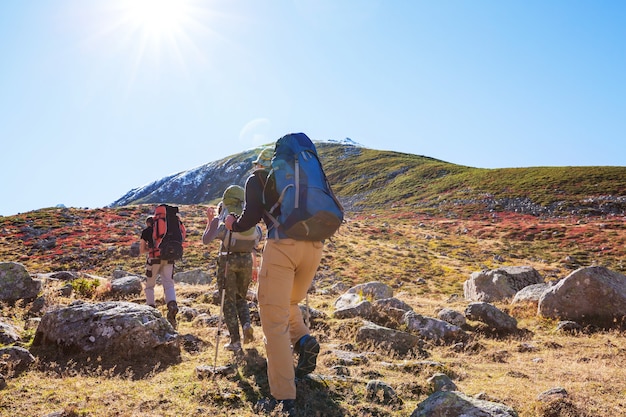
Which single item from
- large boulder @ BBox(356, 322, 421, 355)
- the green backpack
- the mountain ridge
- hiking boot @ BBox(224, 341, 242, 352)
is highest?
the mountain ridge

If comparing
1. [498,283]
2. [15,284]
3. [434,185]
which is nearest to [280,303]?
[15,284]

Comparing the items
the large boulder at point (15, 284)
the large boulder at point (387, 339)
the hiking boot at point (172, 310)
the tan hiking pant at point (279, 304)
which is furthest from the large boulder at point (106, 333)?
the large boulder at point (15, 284)

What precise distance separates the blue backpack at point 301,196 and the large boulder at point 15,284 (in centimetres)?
781

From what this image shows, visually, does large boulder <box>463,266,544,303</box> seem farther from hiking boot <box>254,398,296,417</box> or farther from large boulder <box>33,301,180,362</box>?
hiking boot <box>254,398,296,417</box>

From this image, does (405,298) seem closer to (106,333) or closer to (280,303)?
(106,333)

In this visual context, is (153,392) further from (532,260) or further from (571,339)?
(532,260)

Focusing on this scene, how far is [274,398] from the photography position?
439 centimetres

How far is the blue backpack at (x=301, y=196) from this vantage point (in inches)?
157

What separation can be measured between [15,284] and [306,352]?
25.4 feet

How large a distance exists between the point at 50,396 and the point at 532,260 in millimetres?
33910

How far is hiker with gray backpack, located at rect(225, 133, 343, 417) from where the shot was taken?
4.02m

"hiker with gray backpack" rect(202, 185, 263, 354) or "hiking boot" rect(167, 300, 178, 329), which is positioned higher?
"hiker with gray backpack" rect(202, 185, 263, 354)

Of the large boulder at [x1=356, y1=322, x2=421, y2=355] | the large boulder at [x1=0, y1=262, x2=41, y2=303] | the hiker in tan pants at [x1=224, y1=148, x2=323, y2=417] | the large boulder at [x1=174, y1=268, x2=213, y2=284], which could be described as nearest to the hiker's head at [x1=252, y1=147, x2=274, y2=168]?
the hiker in tan pants at [x1=224, y1=148, x2=323, y2=417]

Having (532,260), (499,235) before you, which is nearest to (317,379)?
(532,260)
